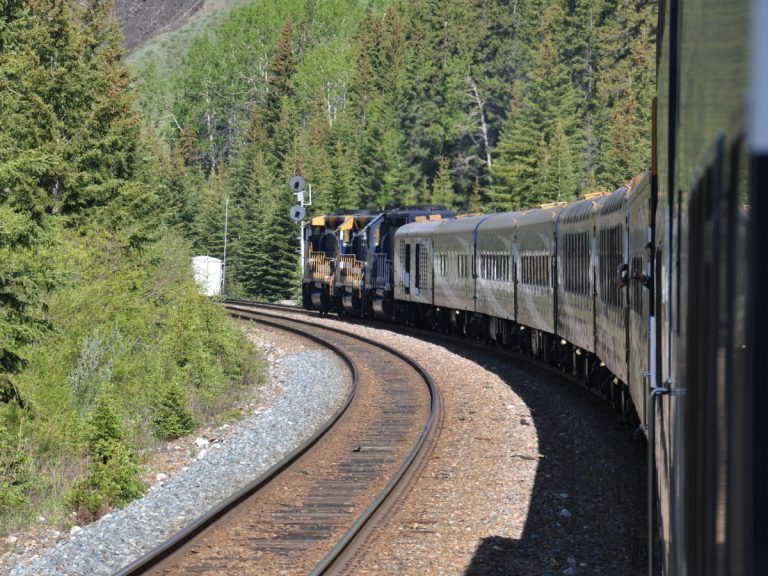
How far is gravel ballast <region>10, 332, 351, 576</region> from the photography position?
9812 millimetres

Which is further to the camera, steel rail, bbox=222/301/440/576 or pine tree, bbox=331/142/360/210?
pine tree, bbox=331/142/360/210

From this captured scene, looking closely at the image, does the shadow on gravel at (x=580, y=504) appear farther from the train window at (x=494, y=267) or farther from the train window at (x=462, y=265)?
the train window at (x=462, y=265)

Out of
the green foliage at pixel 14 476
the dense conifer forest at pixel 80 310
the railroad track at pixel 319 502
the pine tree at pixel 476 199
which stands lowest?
the green foliage at pixel 14 476

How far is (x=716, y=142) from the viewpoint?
1.69 meters

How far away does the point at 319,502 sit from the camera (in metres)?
12.0

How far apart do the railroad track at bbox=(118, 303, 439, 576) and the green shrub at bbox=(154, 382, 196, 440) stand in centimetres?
242

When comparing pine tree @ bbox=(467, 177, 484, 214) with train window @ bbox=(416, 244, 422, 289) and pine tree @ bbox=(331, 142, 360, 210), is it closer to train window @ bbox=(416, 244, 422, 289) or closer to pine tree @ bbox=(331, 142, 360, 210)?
pine tree @ bbox=(331, 142, 360, 210)

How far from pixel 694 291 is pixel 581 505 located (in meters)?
9.37

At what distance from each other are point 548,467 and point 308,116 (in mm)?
138126

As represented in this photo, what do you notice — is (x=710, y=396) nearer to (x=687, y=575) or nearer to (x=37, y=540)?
(x=687, y=575)

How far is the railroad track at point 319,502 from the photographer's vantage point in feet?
31.2

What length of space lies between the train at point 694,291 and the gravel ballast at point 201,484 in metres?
4.42

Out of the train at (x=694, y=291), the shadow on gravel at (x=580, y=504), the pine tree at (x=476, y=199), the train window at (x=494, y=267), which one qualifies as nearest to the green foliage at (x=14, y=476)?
the shadow on gravel at (x=580, y=504)

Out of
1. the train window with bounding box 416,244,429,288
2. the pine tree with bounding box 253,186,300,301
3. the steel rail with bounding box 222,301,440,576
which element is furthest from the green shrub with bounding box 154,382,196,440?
the pine tree with bounding box 253,186,300,301
